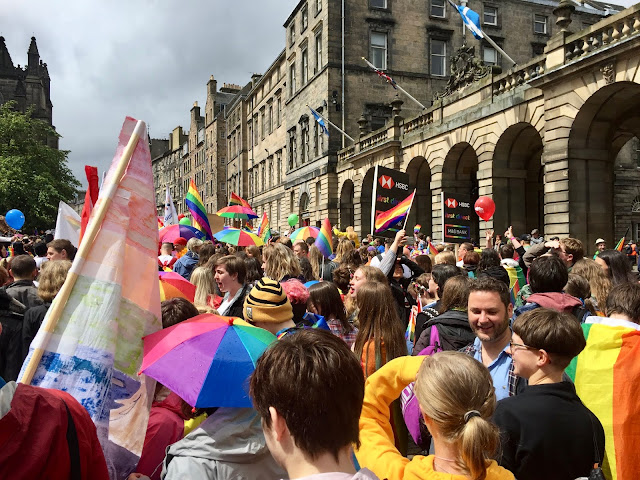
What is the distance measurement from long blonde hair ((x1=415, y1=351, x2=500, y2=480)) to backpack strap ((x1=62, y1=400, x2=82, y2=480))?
1120 mm

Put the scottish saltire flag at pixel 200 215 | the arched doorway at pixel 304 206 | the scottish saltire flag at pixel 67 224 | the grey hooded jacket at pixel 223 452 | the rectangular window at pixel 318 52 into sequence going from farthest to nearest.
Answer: the arched doorway at pixel 304 206 < the rectangular window at pixel 318 52 < the scottish saltire flag at pixel 200 215 < the scottish saltire flag at pixel 67 224 < the grey hooded jacket at pixel 223 452

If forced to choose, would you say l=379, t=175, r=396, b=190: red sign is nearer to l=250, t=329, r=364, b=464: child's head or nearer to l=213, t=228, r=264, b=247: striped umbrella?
l=213, t=228, r=264, b=247: striped umbrella

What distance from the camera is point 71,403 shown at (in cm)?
153

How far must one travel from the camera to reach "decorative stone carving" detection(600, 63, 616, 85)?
12945 millimetres

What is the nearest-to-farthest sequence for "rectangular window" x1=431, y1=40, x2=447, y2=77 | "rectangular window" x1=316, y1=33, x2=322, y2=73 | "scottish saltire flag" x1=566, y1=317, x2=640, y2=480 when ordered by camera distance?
"scottish saltire flag" x1=566, y1=317, x2=640, y2=480 → "rectangular window" x1=316, y1=33, x2=322, y2=73 → "rectangular window" x1=431, y1=40, x2=447, y2=77

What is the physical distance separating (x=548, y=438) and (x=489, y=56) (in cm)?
3550

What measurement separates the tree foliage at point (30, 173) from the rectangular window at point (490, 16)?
34.2m

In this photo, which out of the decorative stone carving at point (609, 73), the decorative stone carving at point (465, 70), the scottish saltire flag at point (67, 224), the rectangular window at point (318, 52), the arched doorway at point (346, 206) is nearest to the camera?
the scottish saltire flag at point (67, 224)

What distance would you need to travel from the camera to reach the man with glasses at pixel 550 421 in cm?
224

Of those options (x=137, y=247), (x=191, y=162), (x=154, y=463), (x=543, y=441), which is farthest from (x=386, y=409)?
(x=191, y=162)

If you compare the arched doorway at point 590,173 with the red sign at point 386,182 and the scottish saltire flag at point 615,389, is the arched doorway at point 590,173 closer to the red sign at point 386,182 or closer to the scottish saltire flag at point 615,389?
the red sign at point 386,182

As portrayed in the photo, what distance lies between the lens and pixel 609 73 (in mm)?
13031

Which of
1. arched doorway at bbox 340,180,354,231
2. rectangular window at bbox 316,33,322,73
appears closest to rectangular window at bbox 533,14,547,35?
rectangular window at bbox 316,33,322,73

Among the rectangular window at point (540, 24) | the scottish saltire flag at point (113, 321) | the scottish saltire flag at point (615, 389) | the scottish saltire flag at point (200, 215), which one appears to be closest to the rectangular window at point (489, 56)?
the rectangular window at point (540, 24)
